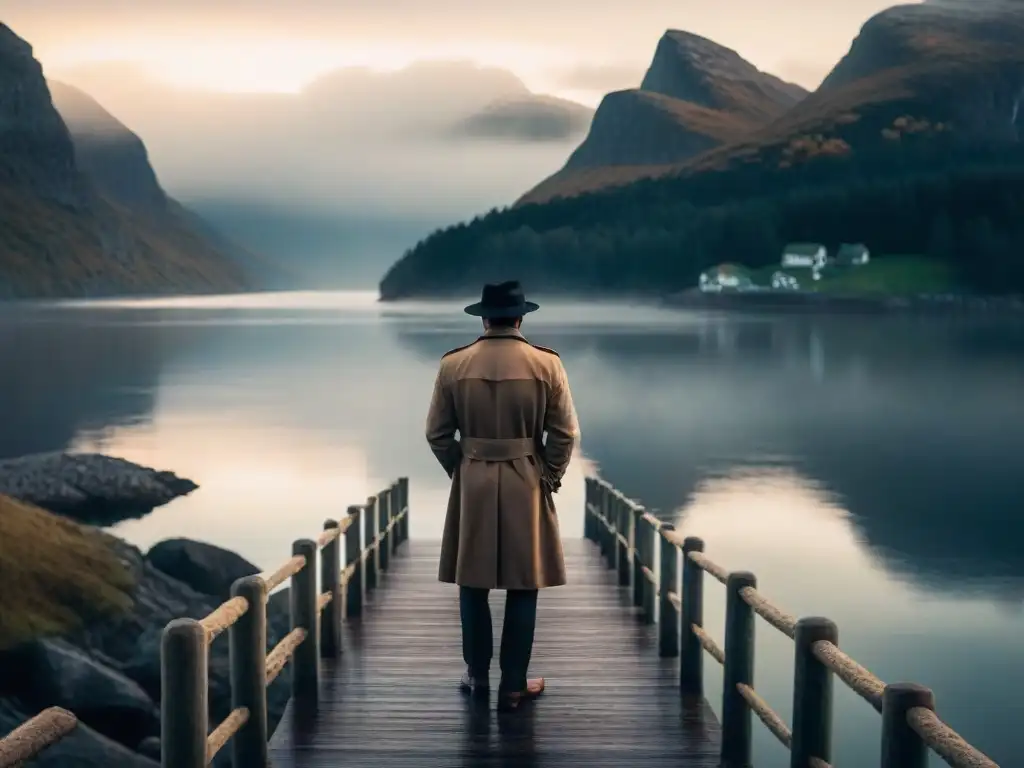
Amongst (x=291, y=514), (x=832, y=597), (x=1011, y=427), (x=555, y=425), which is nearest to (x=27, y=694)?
(x=555, y=425)

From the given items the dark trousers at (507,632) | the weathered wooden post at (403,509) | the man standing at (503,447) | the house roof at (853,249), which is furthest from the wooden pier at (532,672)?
the house roof at (853,249)

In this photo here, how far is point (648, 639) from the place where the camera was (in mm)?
8977

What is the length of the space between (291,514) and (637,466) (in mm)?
15962

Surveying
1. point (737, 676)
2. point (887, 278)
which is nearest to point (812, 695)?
point (737, 676)

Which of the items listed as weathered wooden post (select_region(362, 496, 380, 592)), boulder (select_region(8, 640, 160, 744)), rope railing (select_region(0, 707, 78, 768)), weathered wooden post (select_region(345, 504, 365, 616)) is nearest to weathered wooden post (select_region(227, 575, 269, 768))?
rope railing (select_region(0, 707, 78, 768))

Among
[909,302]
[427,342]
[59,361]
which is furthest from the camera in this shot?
[909,302]

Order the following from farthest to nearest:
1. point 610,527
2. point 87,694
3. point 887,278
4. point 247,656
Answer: point 887,278 → point 610,527 → point 87,694 → point 247,656

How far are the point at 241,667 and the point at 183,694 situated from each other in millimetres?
1026

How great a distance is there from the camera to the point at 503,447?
6.18m

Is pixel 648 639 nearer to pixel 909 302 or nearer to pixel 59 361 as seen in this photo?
pixel 59 361

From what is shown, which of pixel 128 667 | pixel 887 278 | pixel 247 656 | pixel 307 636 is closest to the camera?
pixel 247 656

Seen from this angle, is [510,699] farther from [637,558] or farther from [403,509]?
[403,509]

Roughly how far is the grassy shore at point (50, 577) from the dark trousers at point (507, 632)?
21.4 ft

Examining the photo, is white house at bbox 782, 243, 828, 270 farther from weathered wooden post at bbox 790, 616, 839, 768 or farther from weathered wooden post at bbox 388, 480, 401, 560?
weathered wooden post at bbox 790, 616, 839, 768
